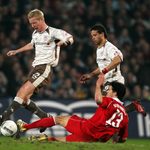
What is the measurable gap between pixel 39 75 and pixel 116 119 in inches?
75.1

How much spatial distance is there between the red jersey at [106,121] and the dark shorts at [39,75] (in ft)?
4.74

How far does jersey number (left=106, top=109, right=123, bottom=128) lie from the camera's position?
38.5 ft

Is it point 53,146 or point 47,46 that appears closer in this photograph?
point 53,146

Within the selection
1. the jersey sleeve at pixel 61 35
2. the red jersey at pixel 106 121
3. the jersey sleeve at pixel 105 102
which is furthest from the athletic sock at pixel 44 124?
the jersey sleeve at pixel 61 35

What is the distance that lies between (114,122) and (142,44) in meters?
10.2

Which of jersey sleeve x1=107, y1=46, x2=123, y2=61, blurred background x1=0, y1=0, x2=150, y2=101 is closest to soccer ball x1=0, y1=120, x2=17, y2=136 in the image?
jersey sleeve x1=107, y1=46, x2=123, y2=61

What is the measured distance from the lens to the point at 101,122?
11.8 metres

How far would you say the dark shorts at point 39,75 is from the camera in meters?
12.9

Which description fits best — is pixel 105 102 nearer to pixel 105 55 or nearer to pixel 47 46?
pixel 105 55

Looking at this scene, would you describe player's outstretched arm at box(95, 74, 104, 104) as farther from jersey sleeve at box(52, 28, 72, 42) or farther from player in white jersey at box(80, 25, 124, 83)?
jersey sleeve at box(52, 28, 72, 42)

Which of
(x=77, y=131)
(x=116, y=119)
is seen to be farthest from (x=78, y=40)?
(x=116, y=119)

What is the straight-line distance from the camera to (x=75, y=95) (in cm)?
1942

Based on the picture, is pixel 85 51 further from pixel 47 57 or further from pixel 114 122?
pixel 114 122

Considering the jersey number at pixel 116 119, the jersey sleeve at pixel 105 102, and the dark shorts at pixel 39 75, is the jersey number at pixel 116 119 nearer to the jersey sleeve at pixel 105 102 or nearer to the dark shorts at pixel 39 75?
the jersey sleeve at pixel 105 102
